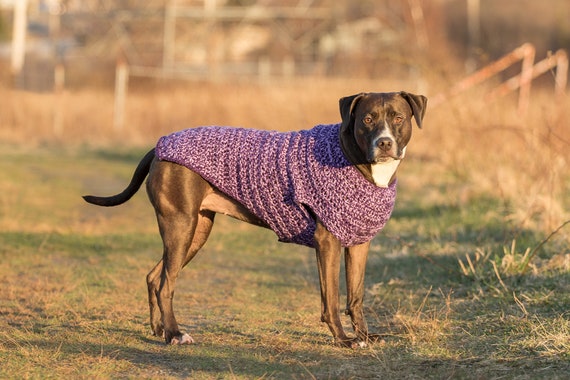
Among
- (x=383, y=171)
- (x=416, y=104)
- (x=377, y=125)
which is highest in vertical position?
(x=416, y=104)

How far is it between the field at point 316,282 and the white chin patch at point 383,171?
39.2 inches

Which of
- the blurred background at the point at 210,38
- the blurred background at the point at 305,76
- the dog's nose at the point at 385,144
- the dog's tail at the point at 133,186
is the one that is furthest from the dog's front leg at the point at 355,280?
the blurred background at the point at 210,38

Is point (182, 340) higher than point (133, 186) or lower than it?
lower

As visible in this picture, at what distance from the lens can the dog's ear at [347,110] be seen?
650cm

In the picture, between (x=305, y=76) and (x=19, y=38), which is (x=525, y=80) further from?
(x=19, y=38)

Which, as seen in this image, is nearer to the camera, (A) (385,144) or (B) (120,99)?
(A) (385,144)

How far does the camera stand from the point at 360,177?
257 inches

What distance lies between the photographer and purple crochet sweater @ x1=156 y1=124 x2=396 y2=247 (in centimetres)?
654

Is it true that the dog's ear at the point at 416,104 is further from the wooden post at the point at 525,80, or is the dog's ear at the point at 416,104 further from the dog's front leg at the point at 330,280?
the wooden post at the point at 525,80

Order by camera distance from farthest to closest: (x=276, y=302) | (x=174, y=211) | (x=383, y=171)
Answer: (x=276, y=302)
(x=174, y=211)
(x=383, y=171)

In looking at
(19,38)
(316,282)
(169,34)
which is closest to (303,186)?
(316,282)

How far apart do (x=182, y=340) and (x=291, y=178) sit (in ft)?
4.28

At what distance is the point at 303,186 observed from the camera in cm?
665

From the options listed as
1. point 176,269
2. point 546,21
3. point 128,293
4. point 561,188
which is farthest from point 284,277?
point 546,21
